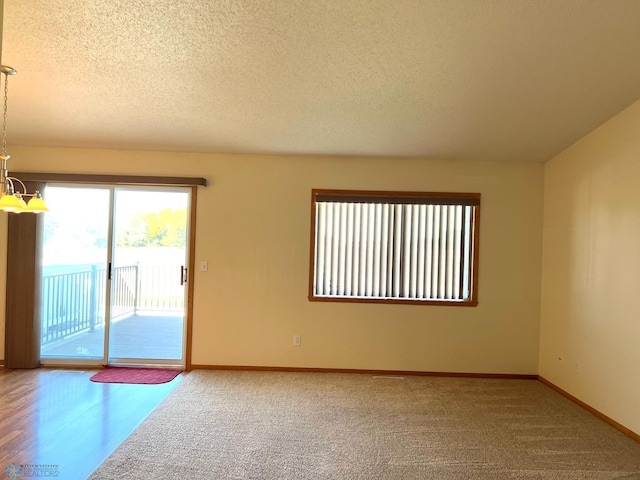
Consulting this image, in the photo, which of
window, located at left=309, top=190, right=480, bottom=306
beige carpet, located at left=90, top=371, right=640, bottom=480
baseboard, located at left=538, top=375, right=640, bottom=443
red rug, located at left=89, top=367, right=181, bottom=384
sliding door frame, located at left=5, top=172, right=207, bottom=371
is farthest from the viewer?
window, located at left=309, top=190, right=480, bottom=306

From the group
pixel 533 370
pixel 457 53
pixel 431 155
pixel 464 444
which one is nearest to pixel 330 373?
pixel 464 444

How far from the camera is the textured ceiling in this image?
2066 mm

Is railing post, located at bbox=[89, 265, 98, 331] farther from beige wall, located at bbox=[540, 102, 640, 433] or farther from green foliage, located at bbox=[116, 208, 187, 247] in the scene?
beige wall, located at bbox=[540, 102, 640, 433]

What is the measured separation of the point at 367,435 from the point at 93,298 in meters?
3.20

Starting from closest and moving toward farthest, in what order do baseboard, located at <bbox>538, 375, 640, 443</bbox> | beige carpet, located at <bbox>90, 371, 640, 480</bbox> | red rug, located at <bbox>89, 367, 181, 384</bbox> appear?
beige carpet, located at <bbox>90, 371, 640, 480</bbox> < baseboard, located at <bbox>538, 375, 640, 443</bbox> < red rug, located at <bbox>89, 367, 181, 384</bbox>

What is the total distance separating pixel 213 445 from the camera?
2.45m

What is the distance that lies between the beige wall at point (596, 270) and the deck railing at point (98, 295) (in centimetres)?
387

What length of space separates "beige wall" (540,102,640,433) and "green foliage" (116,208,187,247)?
12.7ft

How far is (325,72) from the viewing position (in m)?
2.54

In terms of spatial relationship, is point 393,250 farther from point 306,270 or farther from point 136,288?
point 136,288


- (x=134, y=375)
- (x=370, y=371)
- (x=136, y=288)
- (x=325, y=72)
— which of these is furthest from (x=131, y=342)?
(x=325, y=72)

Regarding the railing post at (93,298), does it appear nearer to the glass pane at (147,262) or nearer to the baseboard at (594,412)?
the glass pane at (147,262)

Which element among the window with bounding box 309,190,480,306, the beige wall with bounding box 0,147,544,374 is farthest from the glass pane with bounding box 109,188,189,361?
the window with bounding box 309,190,480,306

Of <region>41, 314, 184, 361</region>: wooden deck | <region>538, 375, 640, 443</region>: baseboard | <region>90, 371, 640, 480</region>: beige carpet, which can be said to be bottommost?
<region>90, 371, 640, 480</region>: beige carpet
